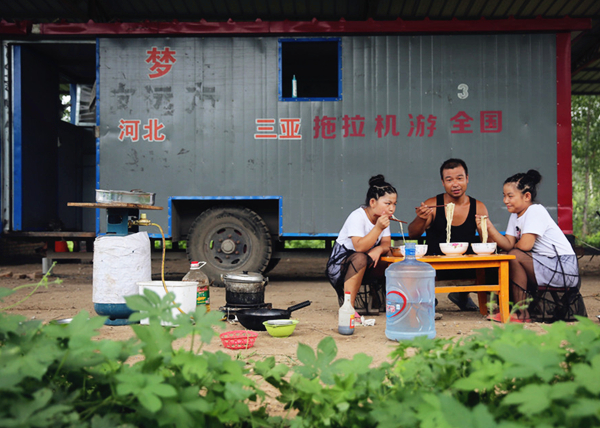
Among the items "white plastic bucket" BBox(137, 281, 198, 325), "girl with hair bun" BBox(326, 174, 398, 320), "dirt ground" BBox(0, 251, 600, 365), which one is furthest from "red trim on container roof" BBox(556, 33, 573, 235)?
"white plastic bucket" BBox(137, 281, 198, 325)

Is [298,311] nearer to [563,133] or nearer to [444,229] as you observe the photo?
[444,229]

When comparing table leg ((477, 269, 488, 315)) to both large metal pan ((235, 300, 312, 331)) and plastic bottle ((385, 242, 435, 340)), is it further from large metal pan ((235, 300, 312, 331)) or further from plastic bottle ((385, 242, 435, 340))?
large metal pan ((235, 300, 312, 331))

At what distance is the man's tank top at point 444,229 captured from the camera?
418 centimetres

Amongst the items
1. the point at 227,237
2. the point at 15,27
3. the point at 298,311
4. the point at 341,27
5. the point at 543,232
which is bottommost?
the point at 298,311

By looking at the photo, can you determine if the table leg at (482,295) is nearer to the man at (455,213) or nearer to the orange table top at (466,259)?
the man at (455,213)

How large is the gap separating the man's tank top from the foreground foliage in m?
2.79

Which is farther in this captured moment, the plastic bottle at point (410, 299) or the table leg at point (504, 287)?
the table leg at point (504, 287)

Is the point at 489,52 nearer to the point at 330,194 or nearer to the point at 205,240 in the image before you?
the point at 330,194

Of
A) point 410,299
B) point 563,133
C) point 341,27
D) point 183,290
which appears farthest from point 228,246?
point 563,133

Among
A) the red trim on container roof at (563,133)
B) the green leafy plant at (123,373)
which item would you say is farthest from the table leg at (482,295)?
the green leafy plant at (123,373)

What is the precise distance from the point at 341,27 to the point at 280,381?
207 inches

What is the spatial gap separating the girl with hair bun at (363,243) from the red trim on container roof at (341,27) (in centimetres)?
278

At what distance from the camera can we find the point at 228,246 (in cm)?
605

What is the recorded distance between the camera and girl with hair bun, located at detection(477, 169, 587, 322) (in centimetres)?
361
